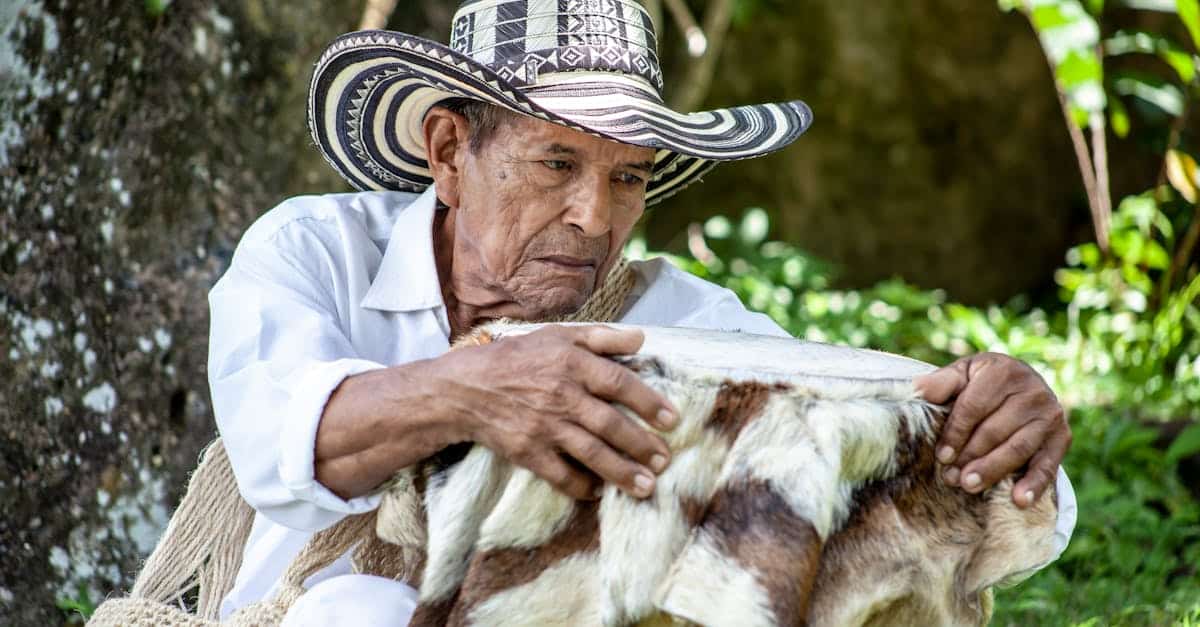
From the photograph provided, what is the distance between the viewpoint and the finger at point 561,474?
1814 millimetres

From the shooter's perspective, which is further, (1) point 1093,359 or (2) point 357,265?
(1) point 1093,359

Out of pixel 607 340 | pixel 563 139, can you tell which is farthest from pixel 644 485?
pixel 563 139

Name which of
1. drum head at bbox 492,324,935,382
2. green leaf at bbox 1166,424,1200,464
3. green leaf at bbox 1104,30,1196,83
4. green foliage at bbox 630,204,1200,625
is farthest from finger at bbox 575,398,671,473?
green leaf at bbox 1104,30,1196,83

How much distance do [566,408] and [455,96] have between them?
1.01m

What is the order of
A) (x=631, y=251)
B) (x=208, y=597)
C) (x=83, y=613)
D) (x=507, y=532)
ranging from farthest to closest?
(x=631, y=251)
(x=83, y=613)
(x=208, y=597)
(x=507, y=532)

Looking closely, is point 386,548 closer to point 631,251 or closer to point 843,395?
point 843,395

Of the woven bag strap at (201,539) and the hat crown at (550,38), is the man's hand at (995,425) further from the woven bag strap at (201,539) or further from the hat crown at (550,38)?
the woven bag strap at (201,539)

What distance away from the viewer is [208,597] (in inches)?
100

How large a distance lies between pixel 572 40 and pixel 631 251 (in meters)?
3.22

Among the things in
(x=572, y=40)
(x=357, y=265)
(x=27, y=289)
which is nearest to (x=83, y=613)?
(x=27, y=289)

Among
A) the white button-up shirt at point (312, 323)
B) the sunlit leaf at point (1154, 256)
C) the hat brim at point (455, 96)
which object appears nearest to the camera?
the white button-up shirt at point (312, 323)

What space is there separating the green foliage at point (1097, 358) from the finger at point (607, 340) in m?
2.10

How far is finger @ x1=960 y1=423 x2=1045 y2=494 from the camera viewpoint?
1.91 meters

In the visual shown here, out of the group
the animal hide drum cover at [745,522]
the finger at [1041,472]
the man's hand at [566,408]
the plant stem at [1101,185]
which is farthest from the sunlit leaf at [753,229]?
the man's hand at [566,408]
